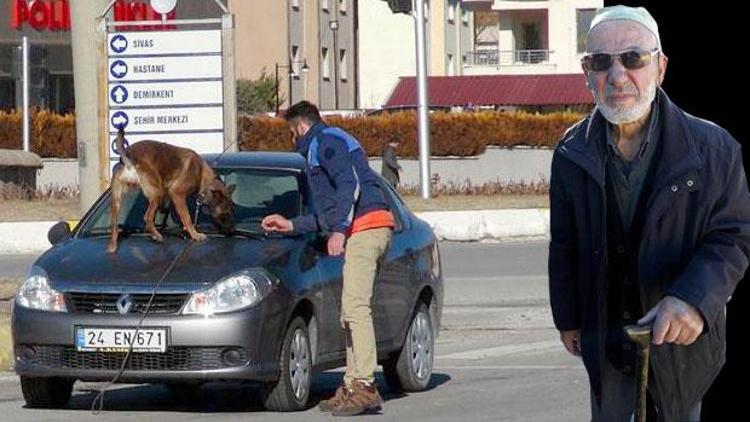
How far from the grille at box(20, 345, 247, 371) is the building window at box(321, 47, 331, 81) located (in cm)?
6234

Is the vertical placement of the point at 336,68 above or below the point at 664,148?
below

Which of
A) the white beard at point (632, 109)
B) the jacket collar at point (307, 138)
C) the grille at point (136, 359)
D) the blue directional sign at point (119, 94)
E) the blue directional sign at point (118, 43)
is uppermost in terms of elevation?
the blue directional sign at point (118, 43)

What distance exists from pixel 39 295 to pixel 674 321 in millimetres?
6869

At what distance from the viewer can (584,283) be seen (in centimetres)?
555

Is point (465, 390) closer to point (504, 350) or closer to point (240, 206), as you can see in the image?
point (240, 206)

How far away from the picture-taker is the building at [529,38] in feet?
280

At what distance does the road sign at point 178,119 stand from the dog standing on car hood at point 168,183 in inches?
314

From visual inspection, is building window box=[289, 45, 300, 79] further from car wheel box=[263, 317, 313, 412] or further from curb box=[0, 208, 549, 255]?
car wheel box=[263, 317, 313, 412]

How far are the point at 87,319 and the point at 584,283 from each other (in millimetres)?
6057

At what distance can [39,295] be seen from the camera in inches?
447

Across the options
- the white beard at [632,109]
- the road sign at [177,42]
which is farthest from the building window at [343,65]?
the white beard at [632,109]

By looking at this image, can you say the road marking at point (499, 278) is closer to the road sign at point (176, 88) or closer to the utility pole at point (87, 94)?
the road sign at point (176, 88)

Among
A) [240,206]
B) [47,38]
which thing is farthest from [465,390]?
[47,38]

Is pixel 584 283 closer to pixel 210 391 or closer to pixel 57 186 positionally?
pixel 210 391
